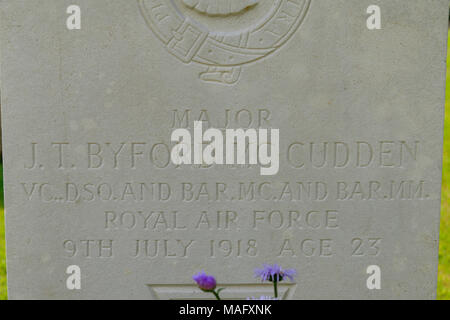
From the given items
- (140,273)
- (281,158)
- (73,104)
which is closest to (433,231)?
(281,158)

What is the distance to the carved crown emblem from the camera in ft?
8.32

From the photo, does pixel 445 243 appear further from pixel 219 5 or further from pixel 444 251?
pixel 219 5

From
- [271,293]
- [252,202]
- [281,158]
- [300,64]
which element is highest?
[300,64]

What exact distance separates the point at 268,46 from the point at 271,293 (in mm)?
1297

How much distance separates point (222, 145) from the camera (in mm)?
2662

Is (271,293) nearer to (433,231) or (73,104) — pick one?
(433,231)

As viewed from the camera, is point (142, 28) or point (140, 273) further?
point (140, 273)

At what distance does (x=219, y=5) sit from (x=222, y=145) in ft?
2.24

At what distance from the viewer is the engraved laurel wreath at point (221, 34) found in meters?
2.53

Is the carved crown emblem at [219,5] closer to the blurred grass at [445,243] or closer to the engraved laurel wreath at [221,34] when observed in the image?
the engraved laurel wreath at [221,34]

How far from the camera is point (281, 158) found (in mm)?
2672

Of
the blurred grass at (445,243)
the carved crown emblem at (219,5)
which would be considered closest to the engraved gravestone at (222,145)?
the carved crown emblem at (219,5)

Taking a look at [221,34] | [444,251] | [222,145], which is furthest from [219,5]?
[444,251]

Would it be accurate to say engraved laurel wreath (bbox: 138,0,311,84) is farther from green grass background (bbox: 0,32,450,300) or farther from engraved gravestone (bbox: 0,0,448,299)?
green grass background (bbox: 0,32,450,300)
